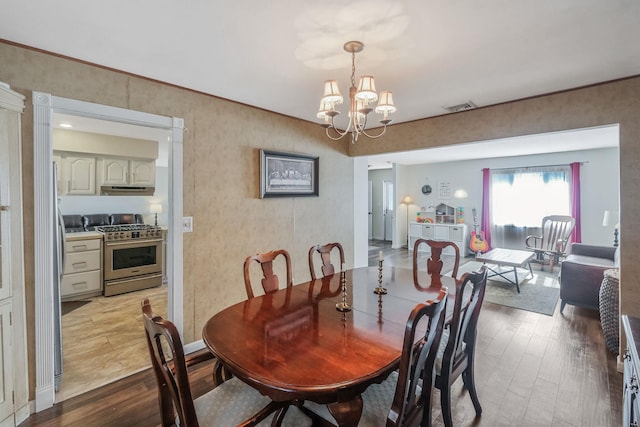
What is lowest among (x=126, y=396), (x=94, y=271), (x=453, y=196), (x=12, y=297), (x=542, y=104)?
(x=126, y=396)

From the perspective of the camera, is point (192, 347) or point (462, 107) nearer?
point (192, 347)

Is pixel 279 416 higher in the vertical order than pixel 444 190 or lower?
lower

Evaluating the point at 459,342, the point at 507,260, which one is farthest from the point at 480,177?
the point at 459,342

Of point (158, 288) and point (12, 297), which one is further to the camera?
point (158, 288)

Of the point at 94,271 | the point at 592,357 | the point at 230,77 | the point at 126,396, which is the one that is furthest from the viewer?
the point at 94,271

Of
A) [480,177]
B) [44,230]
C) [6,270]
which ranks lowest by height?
[6,270]

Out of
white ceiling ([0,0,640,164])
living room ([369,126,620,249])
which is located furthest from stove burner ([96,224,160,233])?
living room ([369,126,620,249])

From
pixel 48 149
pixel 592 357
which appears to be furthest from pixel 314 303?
pixel 592 357

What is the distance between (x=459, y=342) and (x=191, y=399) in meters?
1.47

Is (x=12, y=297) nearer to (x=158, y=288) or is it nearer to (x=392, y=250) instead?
(x=158, y=288)

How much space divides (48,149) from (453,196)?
7.85 m

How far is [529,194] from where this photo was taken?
6.72 metres

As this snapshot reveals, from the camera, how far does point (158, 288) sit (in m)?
4.75

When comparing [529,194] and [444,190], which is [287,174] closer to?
[444,190]
